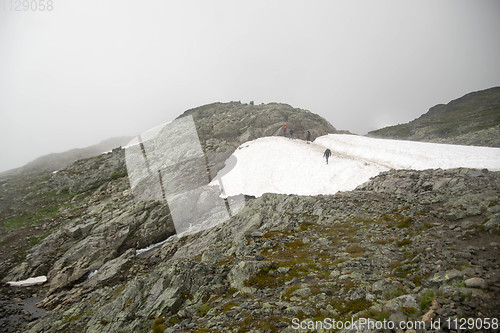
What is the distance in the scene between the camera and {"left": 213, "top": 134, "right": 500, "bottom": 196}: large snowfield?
26.2m

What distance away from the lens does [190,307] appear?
13.1 m

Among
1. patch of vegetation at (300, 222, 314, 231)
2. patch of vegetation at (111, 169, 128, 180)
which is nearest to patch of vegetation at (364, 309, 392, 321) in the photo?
patch of vegetation at (300, 222, 314, 231)

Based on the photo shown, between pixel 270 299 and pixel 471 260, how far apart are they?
948 centimetres

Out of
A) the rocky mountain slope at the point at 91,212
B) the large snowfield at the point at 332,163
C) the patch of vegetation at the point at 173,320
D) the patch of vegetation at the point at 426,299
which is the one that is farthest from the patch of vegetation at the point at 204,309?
the rocky mountain slope at the point at 91,212

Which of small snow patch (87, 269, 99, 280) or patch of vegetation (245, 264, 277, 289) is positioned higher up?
patch of vegetation (245, 264, 277, 289)

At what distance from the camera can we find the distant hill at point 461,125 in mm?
39906

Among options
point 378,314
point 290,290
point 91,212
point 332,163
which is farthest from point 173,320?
point 91,212

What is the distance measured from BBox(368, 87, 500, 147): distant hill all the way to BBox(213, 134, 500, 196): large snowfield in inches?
544

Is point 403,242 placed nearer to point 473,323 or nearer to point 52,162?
point 473,323

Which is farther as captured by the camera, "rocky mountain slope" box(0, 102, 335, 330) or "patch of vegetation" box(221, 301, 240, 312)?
"rocky mountain slope" box(0, 102, 335, 330)

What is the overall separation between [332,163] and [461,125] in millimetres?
83445

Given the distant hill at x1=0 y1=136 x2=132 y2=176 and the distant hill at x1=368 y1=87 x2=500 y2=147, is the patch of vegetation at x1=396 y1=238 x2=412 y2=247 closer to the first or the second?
the distant hill at x1=368 y1=87 x2=500 y2=147

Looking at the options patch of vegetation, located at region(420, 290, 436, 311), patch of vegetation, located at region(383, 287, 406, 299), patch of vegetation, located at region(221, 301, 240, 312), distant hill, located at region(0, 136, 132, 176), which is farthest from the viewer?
distant hill, located at region(0, 136, 132, 176)

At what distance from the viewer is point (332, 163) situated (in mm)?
33438
